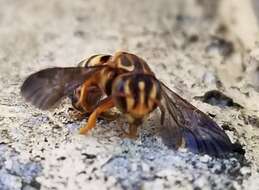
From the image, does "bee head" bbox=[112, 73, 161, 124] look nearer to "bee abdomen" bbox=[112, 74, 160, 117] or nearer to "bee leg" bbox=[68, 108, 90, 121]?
"bee abdomen" bbox=[112, 74, 160, 117]

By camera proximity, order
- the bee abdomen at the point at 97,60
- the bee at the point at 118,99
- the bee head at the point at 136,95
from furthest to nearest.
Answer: the bee abdomen at the point at 97,60, the bee at the point at 118,99, the bee head at the point at 136,95

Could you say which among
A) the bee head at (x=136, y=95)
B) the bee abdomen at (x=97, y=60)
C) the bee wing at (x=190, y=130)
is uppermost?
the bee abdomen at (x=97, y=60)

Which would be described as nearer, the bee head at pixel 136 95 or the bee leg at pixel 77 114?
the bee head at pixel 136 95

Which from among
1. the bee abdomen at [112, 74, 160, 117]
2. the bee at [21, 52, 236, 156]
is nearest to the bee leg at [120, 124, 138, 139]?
the bee at [21, 52, 236, 156]

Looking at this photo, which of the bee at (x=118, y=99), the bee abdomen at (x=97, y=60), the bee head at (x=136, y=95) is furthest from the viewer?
the bee abdomen at (x=97, y=60)

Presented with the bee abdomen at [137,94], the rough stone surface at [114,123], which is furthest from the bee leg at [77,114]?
the bee abdomen at [137,94]

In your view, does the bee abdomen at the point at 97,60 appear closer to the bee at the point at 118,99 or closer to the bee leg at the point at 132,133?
the bee at the point at 118,99

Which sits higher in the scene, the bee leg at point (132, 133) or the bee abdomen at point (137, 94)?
the bee abdomen at point (137, 94)

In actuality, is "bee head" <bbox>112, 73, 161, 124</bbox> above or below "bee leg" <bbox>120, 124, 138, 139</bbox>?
above

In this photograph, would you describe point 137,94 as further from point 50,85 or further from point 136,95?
point 50,85
